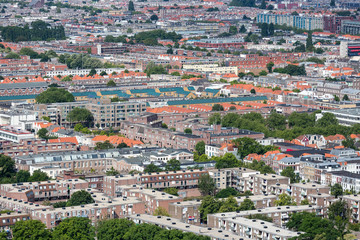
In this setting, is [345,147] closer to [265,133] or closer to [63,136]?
[265,133]

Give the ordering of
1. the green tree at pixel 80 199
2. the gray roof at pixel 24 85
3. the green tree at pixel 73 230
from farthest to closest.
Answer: the gray roof at pixel 24 85 < the green tree at pixel 80 199 < the green tree at pixel 73 230

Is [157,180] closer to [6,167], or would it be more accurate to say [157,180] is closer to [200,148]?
[6,167]

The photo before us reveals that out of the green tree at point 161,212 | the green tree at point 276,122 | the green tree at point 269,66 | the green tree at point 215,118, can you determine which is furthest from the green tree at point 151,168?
the green tree at point 269,66

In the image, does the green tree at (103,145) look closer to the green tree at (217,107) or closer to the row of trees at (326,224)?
the green tree at (217,107)

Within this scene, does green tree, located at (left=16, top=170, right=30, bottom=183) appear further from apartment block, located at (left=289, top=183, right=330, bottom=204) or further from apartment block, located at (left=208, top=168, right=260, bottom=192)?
apartment block, located at (left=289, top=183, right=330, bottom=204)

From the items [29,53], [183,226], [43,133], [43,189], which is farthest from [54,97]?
[183,226]
